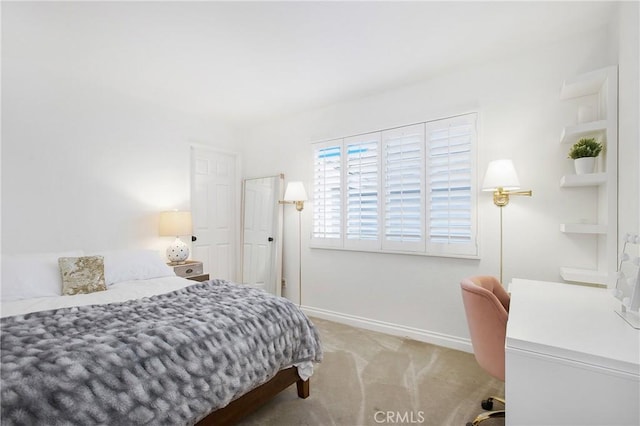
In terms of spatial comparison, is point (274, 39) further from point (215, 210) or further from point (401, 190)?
point (215, 210)

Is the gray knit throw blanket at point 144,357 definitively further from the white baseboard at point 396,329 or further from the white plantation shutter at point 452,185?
the white plantation shutter at point 452,185

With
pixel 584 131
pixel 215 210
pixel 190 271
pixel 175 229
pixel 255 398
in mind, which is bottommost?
pixel 255 398

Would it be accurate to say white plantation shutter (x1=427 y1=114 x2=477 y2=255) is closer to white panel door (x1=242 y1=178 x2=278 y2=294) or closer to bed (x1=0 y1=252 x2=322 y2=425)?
bed (x1=0 y1=252 x2=322 y2=425)

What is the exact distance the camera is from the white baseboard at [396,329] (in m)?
2.83

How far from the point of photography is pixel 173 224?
3.43 meters

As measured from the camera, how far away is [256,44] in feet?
7.93

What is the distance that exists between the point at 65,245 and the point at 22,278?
724 mm

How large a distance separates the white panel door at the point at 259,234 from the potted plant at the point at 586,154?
10.3 ft

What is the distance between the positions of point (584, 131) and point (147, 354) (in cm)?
295

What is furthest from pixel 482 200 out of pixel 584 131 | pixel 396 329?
pixel 396 329

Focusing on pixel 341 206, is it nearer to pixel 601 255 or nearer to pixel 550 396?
pixel 601 255

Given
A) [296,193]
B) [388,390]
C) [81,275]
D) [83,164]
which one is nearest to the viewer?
[388,390]

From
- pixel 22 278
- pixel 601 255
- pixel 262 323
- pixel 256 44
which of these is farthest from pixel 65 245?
pixel 601 255

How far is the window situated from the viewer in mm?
2826
